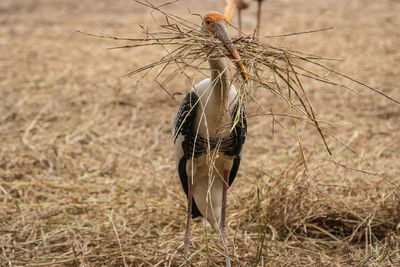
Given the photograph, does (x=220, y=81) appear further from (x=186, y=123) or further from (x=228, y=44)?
(x=186, y=123)

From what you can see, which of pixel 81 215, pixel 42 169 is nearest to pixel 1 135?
pixel 42 169

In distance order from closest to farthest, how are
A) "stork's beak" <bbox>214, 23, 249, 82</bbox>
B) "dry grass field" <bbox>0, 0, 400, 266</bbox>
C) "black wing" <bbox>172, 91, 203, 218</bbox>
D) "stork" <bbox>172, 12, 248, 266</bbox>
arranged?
"stork's beak" <bbox>214, 23, 249, 82</bbox>
"stork" <bbox>172, 12, 248, 266</bbox>
"black wing" <bbox>172, 91, 203, 218</bbox>
"dry grass field" <bbox>0, 0, 400, 266</bbox>

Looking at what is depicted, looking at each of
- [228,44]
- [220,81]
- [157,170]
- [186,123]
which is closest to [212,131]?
[186,123]

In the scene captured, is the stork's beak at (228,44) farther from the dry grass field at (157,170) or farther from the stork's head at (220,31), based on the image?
the dry grass field at (157,170)

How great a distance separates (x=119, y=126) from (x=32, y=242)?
7.44 feet

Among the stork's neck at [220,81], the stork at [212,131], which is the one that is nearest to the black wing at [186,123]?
the stork at [212,131]

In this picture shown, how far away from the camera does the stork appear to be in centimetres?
240

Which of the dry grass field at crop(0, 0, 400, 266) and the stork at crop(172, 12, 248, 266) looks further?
the dry grass field at crop(0, 0, 400, 266)

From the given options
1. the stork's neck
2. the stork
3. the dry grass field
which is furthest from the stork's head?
the dry grass field

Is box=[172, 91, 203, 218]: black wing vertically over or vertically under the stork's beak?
under

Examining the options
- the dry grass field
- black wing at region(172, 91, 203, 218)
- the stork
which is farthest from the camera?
the dry grass field

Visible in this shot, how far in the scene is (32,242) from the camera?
3180mm

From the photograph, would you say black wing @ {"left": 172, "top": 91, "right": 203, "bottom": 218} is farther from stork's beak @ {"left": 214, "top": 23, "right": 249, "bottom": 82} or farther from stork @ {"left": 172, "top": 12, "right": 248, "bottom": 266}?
stork's beak @ {"left": 214, "top": 23, "right": 249, "bottom": 82}

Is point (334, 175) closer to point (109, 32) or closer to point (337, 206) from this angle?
point (337, 206)
